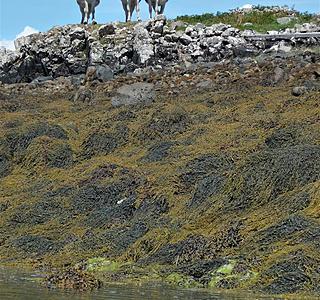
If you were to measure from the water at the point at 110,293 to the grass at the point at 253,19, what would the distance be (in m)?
21.7

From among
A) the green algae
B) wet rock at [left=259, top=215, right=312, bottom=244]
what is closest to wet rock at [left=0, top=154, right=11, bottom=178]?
the green algae

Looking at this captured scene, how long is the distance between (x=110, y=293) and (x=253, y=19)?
25.4 metres

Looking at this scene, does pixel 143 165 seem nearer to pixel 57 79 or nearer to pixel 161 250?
pixel 161 250

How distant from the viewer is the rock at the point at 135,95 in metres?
25.3

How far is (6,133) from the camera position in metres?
22.0

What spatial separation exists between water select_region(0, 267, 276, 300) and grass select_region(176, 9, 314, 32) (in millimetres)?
21727

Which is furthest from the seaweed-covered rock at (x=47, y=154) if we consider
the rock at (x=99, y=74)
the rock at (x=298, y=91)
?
the rock at (x=99, y=74)

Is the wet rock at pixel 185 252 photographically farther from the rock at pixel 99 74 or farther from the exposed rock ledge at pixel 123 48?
the exposed rock ledge at pixel 123 48

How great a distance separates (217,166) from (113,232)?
10.3 feet

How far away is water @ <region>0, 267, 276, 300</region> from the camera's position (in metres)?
10.3

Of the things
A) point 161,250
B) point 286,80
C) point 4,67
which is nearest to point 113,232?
point 161,250

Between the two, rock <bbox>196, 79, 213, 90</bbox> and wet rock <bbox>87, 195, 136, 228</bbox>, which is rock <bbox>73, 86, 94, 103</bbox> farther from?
wet rock <bbox>87, 195, 136, 228</bbox>

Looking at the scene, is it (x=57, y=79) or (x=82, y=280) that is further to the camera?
(x=57, y=79)

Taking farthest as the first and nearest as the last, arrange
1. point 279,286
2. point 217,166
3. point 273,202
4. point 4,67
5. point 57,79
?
point 4,67 < point 57,79 < point 217,166 < point 273,202 < point 279,286
